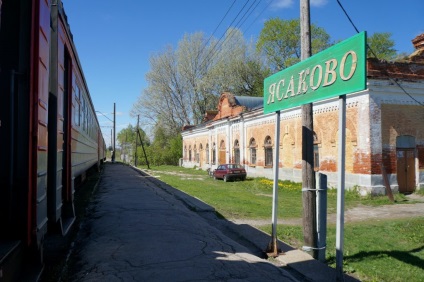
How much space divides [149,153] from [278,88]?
46138mm

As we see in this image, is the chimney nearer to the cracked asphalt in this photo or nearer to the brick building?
the brick building

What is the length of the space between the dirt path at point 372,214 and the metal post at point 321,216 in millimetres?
3307

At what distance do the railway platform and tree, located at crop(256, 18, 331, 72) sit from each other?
134 feet

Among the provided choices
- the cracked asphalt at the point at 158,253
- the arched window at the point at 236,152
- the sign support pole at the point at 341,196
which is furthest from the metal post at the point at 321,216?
the arched window at the point at 236,152

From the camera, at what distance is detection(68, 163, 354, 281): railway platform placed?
4504mm

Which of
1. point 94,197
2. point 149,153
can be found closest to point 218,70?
point 149,153

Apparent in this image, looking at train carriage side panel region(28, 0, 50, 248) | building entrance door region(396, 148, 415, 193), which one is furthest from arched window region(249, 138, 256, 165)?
train carriage side panel region(28, 0, 50, 248)

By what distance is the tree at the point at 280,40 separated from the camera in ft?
151

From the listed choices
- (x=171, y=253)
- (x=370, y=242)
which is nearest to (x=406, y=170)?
(x=370, y=242)

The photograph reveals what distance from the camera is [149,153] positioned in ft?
168

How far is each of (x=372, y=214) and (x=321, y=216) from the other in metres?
6.81

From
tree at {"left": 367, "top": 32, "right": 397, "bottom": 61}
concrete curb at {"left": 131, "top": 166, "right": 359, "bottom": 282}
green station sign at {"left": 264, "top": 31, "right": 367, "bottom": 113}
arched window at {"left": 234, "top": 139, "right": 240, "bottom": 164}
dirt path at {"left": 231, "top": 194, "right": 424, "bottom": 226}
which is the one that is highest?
tree at {"left": 367, "top": 32, "right": 397, "bottom": 61}

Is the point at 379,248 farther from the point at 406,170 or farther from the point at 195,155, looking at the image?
the point at 195,155

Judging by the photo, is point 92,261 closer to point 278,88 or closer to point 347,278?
point 347,278
